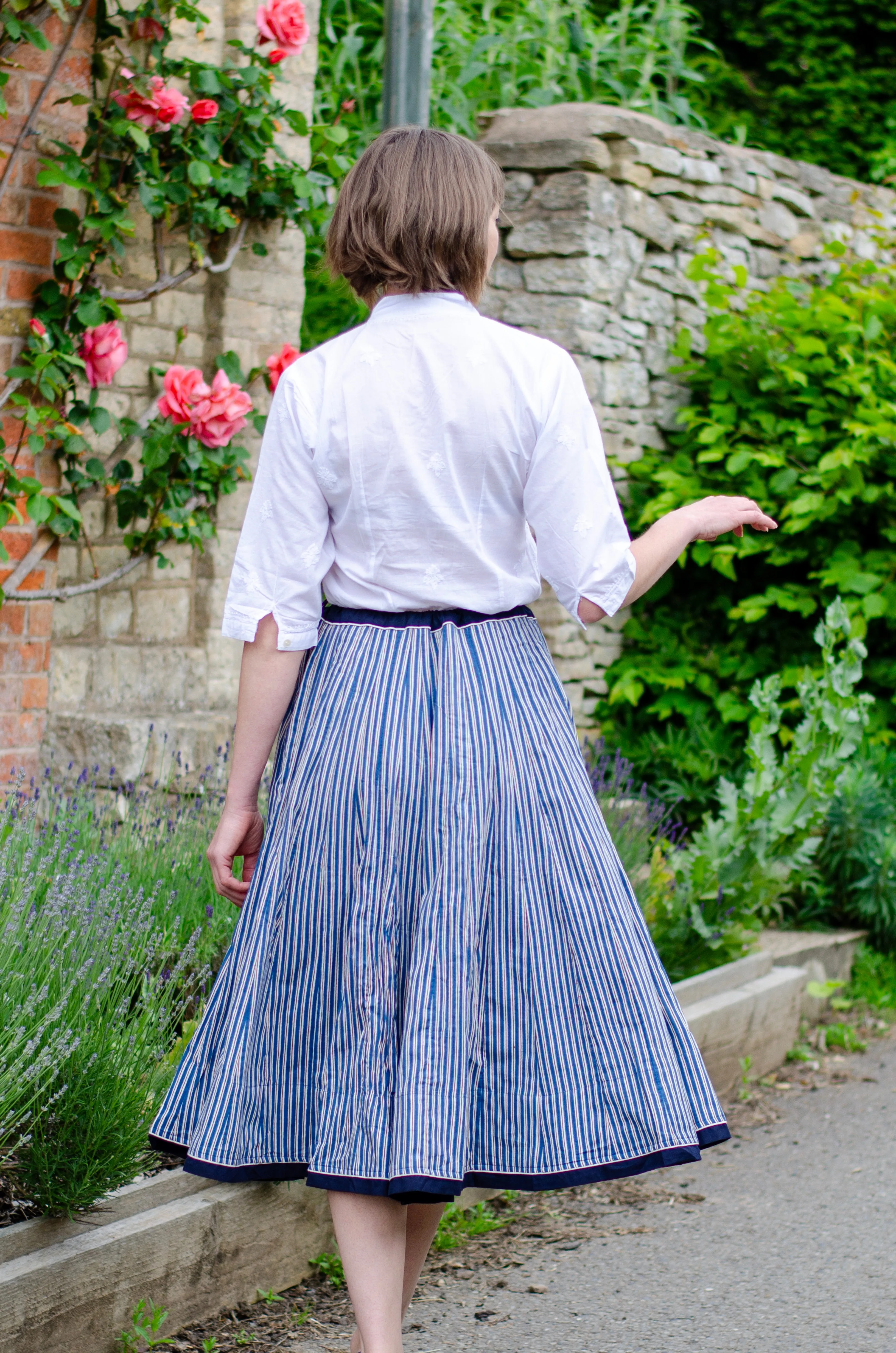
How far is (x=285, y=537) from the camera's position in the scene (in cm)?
188

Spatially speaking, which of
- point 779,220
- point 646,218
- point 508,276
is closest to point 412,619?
point 508,276

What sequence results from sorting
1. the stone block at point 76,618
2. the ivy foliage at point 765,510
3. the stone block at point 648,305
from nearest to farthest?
the stone block at point 76,618 → the ivy foliage at point 765,510 → the stone block at point 648,305

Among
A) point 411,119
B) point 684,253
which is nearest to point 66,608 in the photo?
point 411,119

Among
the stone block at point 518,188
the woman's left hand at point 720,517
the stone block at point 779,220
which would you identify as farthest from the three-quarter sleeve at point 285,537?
the stone block at point 779,220

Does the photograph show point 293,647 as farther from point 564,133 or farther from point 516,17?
point 516,17

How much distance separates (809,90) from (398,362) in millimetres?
9513

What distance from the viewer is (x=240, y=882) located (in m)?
2.04

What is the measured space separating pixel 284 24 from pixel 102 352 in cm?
106

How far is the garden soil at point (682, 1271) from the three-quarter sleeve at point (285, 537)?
1.23 m

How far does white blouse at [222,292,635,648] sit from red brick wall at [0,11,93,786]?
2082 mm

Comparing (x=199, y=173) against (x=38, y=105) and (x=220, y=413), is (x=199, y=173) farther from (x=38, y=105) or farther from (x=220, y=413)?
(x=220, y=413)

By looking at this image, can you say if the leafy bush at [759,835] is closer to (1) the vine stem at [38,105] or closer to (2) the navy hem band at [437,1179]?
(2) the navy hem band at [437,1179]

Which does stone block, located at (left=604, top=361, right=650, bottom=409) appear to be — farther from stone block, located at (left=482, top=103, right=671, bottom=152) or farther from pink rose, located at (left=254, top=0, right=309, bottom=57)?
pink rose, located at (left=254, top=0, right=309, bottom=57)

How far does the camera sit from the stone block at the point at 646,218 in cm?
575
